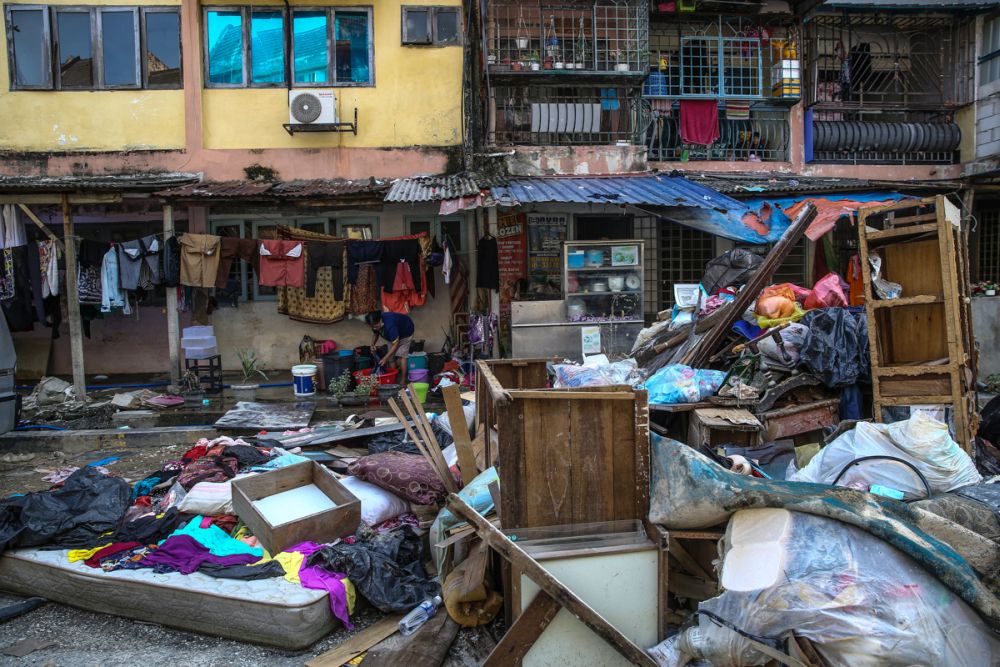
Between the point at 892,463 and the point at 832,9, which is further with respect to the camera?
the point at 832,9

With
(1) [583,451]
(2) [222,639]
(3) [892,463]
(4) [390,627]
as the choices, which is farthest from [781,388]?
(2) [222,639]

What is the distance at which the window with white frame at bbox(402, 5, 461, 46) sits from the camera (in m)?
11.5

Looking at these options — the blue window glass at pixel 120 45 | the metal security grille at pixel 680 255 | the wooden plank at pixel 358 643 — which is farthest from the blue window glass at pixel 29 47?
the wooden plank at pixel 358 643

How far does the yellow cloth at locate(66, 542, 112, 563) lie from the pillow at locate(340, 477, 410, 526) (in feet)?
6.04

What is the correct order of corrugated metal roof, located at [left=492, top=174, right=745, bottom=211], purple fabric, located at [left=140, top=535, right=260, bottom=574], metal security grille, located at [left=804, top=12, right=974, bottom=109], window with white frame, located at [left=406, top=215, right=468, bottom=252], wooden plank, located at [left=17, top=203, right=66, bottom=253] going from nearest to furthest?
1. purple fabric, located at [left=140, top=535, right=260, bottom=574]
2. corrugated metal roof, located at [left=492, top=174, right=745, bottom=211]
3. wooden plank, located at [left=17, top=203, right=66, bottom=253]
4. window with white frame, located at [left=406, top=215, right=468, bottom=252]
5. metal security grille, located at [left=804, top=12, right=974, bottom=109]

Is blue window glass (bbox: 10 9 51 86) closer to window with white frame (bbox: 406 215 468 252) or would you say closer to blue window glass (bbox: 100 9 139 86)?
blue window glass (bbox: 100 9 139 86)

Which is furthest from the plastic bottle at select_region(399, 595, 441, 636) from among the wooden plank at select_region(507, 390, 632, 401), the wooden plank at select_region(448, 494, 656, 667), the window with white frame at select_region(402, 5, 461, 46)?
the window with white frame at select_region(402, 5, 461, 46)

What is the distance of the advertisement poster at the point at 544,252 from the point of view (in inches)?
466

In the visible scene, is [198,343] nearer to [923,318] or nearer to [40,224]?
[40,224]

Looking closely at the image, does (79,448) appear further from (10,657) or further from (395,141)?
(395,141)

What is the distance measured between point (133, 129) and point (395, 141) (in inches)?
167

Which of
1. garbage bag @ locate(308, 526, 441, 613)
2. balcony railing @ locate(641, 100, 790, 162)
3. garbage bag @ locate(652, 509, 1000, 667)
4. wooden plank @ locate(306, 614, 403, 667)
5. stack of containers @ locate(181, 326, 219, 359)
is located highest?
balcony railing @ locate(641, 100, 790, 162)

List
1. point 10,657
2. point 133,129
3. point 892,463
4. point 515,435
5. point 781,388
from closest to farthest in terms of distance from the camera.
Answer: point 515,435 < point 10,657 < point 892,463 < point 781,388 < point 133,129

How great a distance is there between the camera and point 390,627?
450 centimetres
